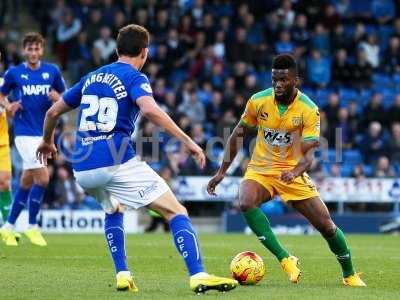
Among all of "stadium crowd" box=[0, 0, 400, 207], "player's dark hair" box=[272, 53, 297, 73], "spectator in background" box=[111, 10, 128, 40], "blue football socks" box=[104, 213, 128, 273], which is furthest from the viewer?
"spectator in background" box=[111, 10, 128, 40]

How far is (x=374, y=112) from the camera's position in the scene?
84.2 ft

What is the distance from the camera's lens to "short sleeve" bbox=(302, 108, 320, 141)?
1048 cm

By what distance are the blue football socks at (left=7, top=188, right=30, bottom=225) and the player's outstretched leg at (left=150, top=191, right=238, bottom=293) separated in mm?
6518

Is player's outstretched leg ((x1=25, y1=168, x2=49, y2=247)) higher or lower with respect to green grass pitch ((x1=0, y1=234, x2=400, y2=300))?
higher

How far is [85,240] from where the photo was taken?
57.7ft

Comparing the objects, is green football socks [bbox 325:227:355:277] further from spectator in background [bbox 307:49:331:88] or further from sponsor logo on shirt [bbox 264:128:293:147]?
spectator in background [bbox 307:49:331:88]

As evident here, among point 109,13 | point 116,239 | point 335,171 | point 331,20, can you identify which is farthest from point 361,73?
point 116,239

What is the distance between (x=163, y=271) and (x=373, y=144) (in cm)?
1380

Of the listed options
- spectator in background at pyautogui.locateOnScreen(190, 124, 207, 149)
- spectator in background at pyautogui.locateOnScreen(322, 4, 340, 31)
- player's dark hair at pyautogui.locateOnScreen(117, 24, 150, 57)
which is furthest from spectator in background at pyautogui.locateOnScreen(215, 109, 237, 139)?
player's dark hair at pyautogui.locateOnScreen(117, 24, 150, 57)

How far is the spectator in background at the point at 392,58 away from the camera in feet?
89.8

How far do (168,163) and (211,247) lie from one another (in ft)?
23.2

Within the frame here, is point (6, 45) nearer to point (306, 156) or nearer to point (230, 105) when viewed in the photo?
point (230, 105)

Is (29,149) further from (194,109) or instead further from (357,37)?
(357,37)

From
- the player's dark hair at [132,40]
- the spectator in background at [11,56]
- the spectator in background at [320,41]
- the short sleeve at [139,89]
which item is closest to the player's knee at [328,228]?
the short sleeve at [139,89]
